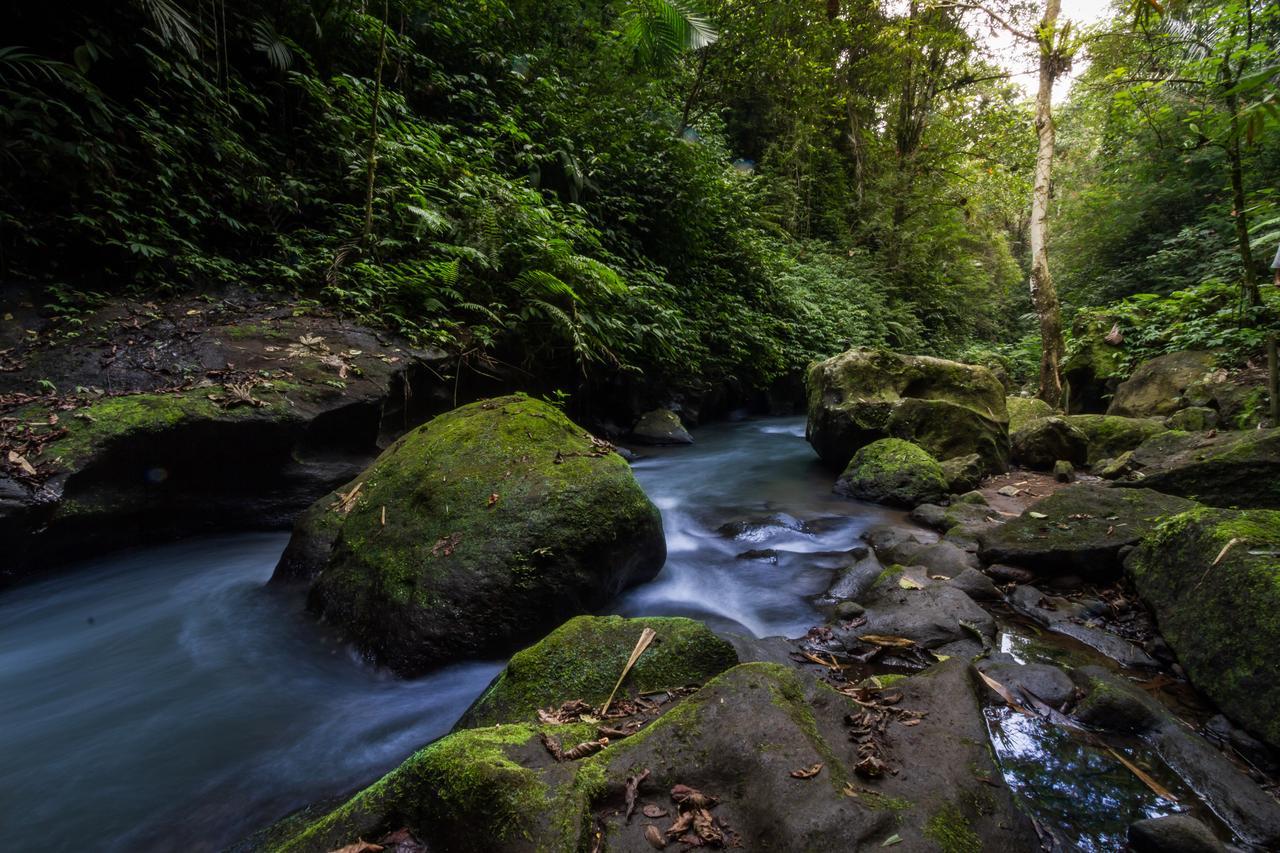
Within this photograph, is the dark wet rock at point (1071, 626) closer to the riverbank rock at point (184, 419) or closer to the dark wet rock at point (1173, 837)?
the dark wet rock at point (1173, 837)

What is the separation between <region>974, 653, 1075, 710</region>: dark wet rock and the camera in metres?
2.53

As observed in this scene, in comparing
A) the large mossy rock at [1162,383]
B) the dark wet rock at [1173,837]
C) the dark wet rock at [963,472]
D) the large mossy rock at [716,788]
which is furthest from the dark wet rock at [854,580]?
the large mossy rock at [1162,383]

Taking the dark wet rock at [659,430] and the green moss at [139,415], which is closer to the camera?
the green moss at [139,415]

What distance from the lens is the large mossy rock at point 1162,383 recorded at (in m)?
8.01

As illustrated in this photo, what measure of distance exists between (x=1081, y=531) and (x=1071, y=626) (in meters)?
0.95

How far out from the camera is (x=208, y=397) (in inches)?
175

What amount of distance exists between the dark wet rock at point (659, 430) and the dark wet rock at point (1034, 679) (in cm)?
729

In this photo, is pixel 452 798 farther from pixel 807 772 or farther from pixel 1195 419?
pixel 1195 419

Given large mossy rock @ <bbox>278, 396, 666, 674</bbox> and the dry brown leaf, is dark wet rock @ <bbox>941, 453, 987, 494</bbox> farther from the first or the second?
large mossy rock @ <bbox>278, 396, 666, 674</bbox>

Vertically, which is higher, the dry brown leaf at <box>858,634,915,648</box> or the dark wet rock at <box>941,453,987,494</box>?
the dark wet rock at <box>941,453,987,494</box>

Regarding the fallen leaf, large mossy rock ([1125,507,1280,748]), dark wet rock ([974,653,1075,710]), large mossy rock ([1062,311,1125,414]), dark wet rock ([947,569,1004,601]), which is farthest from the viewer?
large mossy rock ([1062,311,1125,414])

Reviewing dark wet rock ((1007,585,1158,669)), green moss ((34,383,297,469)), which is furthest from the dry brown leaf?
green moss ((34,383,297,469))

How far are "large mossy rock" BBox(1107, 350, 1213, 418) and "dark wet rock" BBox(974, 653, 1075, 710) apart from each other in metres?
7.85

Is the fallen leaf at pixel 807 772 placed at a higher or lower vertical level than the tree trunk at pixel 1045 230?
lower
